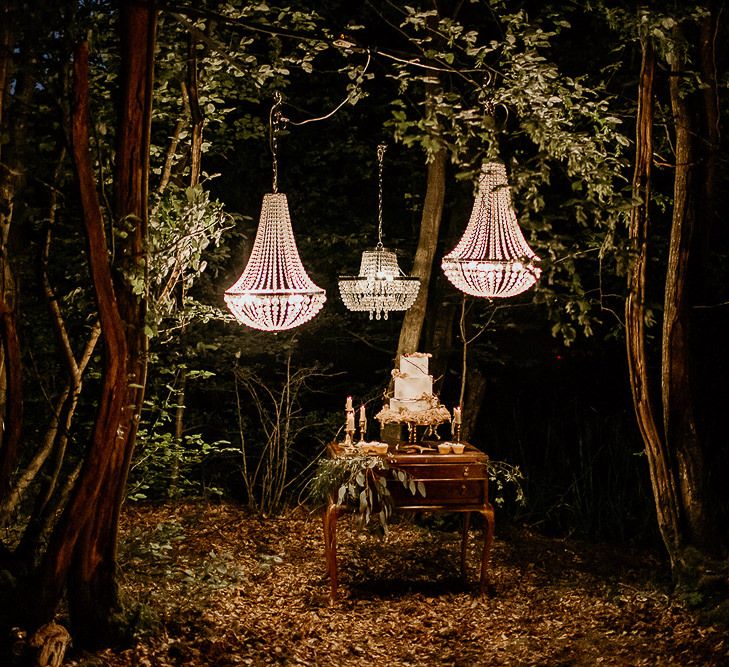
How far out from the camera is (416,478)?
5168mm

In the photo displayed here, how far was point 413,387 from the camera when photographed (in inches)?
219

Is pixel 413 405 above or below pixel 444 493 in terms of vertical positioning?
above

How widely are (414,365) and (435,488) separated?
893 mm

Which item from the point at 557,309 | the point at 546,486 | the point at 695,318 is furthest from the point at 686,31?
the point at 546,486

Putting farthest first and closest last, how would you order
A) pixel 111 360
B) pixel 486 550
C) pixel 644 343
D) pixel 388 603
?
pixel 486 550 → pixel 388 603 → pixel 644 343 → pixel 111 360

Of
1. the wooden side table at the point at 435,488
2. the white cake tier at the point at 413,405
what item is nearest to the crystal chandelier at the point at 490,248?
the white cake tier at the point at 413,405

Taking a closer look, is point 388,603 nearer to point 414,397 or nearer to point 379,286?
point 414,397

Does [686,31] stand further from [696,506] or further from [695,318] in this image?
[696,506]

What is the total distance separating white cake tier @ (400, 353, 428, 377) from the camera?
5.56 meters

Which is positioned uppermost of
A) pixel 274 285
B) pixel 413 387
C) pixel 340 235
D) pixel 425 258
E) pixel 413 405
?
pixel 340 235

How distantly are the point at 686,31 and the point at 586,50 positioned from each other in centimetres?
232

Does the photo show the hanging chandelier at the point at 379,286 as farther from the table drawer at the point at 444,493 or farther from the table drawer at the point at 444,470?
the table drawer at the point at 444,493

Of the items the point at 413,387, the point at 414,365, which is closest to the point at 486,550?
the point at 413,387

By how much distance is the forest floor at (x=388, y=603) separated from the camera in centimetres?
430
